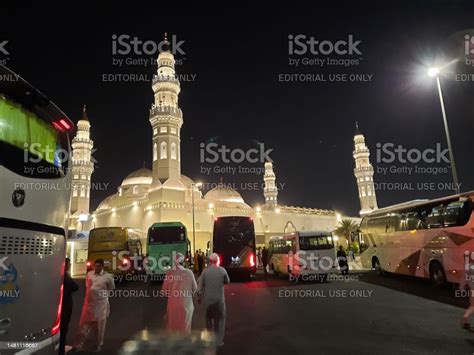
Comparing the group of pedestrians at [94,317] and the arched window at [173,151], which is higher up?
the arched window at [173,151]

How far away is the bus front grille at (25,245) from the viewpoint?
118 inches

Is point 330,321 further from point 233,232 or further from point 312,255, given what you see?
point 233,232

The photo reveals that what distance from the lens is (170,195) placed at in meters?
41.0

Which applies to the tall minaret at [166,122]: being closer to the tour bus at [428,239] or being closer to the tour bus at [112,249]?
the tour bus at [112,249]

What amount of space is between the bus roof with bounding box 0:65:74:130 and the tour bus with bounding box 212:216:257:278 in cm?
1584

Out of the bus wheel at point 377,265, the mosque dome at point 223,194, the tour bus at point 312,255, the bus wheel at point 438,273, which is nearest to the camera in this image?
the bus wheel at point 438,273

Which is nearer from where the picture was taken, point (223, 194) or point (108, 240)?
point (108, 240)

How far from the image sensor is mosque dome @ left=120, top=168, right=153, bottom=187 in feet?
178

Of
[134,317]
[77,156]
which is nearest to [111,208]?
[77,156]

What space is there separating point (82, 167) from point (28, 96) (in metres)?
51.2

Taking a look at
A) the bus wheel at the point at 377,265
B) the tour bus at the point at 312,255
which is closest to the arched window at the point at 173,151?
the tour bus at the point at 312,255

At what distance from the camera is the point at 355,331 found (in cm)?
718

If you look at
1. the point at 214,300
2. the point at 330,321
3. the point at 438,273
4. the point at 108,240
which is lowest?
the point at 330,321

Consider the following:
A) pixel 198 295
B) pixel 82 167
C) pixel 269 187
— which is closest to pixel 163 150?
pixel 82 167
